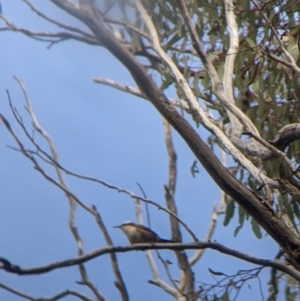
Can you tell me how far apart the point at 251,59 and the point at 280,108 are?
220mm

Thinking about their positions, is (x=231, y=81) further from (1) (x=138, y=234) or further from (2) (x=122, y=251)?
(2) (x=122, y=251)

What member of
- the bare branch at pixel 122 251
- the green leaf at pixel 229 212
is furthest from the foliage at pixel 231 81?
the bare branch at pixel 122 251

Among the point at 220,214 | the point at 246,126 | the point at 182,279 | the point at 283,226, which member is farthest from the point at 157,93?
the point at 220,214

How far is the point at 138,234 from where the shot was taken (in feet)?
7.45

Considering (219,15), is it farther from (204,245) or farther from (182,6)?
(204,245)

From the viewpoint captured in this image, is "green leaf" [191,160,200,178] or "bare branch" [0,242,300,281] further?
"green leaf" [191,160,200,178]

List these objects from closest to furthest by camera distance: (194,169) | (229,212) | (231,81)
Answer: (231,81) < (229,212) < (194,169)

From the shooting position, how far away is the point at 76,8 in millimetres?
1859

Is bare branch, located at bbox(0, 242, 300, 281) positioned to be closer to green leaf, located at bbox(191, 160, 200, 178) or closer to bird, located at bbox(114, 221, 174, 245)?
bird, located at bbox(114, 221, 174, 245)

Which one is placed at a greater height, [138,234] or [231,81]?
[231,81]

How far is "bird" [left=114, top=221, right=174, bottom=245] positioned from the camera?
Result: 2217 millimetres

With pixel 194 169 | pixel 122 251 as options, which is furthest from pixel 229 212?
pixel 122 251

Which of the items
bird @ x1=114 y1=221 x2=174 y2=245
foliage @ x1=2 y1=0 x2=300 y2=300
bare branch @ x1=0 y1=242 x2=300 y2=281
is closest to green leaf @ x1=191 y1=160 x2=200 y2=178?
foliage @ x1=2 y1=0 x2=300 y2=300

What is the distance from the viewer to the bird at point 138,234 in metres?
2.22
